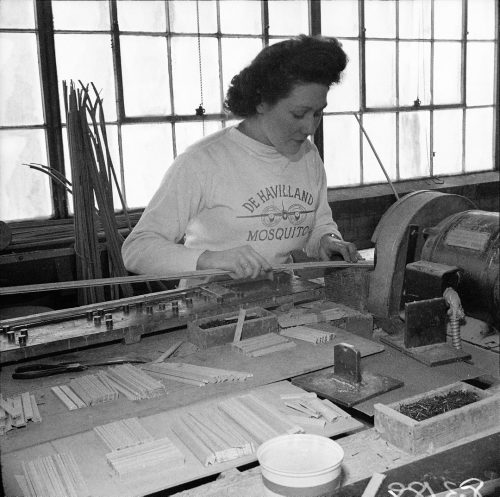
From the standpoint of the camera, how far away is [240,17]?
197 inches

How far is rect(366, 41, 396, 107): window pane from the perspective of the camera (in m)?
5.75

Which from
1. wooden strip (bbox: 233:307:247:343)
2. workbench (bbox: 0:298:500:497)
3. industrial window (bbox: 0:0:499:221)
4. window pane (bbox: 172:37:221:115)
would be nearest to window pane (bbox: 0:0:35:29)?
industrial window (bbox: 0:0:499:221)

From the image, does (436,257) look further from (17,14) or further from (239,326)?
(17,14)

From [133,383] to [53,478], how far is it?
49 cm

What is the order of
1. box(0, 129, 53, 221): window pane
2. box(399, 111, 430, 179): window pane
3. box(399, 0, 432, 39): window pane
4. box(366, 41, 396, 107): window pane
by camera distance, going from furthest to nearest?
box(399, 111, 430, 179): window pane
box(399, 0, 432, 39): window pane
box(366, 41, 396, 107): window pane
box(0, 129, 53, 221): window pane

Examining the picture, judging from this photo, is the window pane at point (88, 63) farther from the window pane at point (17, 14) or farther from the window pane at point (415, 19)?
the window pane at point (415, 19)

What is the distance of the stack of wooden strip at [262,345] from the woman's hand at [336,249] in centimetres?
54

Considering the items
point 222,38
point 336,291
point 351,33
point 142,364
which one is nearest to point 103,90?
point 222,38

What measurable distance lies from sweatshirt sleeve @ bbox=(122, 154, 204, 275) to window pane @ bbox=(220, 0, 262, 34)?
2.69 meters

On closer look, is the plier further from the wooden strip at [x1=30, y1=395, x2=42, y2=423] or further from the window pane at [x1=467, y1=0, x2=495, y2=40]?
the window pane at [x1=467, y1=0, x2=495, y2=40]

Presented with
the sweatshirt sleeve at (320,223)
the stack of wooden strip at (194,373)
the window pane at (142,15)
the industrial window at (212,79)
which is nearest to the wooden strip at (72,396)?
the stack of wooden strip at (194,373)

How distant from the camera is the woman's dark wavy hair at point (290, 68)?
98.7 inches

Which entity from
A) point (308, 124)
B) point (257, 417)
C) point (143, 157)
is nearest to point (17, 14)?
point (143, 157)

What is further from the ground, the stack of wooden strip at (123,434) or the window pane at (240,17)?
the window pane at (240,17)
